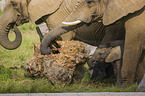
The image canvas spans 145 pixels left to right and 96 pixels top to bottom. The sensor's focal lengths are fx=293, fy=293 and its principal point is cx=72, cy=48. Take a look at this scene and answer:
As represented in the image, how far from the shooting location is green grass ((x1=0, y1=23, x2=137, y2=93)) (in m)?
3.49

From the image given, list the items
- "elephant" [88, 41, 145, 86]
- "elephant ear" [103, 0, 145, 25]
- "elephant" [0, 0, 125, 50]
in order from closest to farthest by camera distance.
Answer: "elephant ear" [103, 0, 145, 25]
"elephant" [88, 41, 145, 86]
"elephant" [0, 0, 125, 50]

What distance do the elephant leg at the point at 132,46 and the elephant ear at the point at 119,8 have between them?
136 mm

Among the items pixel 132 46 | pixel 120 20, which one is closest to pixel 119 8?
pixel 120 20

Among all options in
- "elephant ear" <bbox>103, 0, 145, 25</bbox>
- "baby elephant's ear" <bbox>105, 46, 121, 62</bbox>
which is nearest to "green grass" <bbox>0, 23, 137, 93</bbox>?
"baby elephant's ear" <bbox>105, 46, 121, 62</bbox>

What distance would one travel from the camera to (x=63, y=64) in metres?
4.39

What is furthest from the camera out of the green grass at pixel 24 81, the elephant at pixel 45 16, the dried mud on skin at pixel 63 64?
the elephant at pixel 45 16

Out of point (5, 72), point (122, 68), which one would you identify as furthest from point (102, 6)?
point (5, 72)

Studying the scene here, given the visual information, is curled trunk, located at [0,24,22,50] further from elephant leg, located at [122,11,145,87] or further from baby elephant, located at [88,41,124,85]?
elephant leg, located at [122,11,145,87]

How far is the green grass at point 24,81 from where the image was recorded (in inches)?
137

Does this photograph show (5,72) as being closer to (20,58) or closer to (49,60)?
(49,60)

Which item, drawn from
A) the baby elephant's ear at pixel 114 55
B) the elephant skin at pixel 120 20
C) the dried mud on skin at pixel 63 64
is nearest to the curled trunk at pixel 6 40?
the dried mud on skin at pixel 63 64

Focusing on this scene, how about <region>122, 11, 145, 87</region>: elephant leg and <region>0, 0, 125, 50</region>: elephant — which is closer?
<region>122, 11, 145, 87</region>: elephant leg

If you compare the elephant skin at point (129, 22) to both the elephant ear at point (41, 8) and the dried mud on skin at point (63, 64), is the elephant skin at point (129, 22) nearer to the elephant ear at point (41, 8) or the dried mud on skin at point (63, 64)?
the dried mud on skin at point (63, 64)

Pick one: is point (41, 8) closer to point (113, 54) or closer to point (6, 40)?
point (6, 40)
